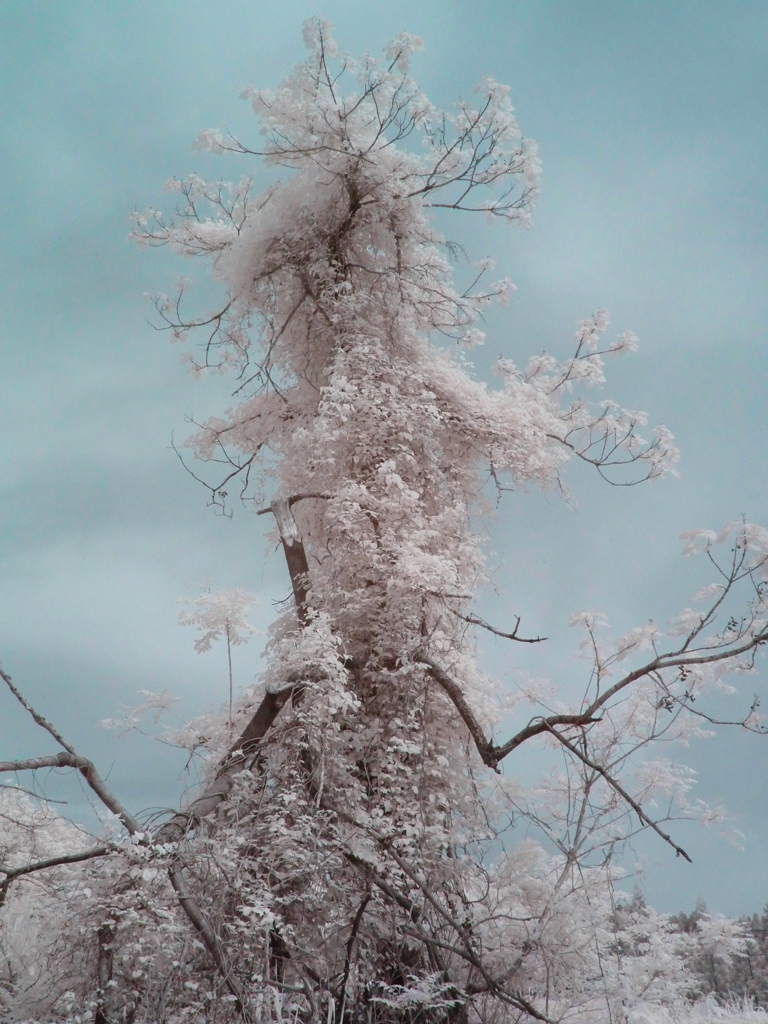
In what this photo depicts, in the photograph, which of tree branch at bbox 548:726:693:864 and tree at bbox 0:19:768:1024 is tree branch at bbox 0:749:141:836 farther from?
tree branch at bbox 548:726:693:864

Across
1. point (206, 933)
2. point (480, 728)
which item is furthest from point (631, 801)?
point (206, 933)

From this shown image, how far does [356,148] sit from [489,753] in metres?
5.00

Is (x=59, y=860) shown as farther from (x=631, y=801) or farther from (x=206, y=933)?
(x=631, y=801)

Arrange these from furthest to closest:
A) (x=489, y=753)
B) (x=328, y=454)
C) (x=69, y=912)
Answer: (x=328, y=454) < (x=489, y=753) < (x=69, y=912)

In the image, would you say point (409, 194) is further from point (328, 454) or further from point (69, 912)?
point (69, 912)

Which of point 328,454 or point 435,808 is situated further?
point 328,454

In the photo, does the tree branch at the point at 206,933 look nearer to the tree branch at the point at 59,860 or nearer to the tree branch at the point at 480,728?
the tree branch at the point at 59,860

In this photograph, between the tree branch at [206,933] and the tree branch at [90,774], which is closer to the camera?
the tree branch at [206,933]

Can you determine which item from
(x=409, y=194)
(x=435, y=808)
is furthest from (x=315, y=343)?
(x=435, y=808)

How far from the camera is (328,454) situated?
5906 millimetres

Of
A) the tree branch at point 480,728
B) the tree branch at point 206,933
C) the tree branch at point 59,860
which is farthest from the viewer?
the tree branch at point 480,728

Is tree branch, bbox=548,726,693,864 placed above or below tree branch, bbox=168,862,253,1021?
above

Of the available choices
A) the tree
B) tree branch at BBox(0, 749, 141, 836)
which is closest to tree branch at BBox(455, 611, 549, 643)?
the tree

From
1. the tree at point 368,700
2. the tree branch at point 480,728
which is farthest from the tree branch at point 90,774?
the tree branch at point 480,728
